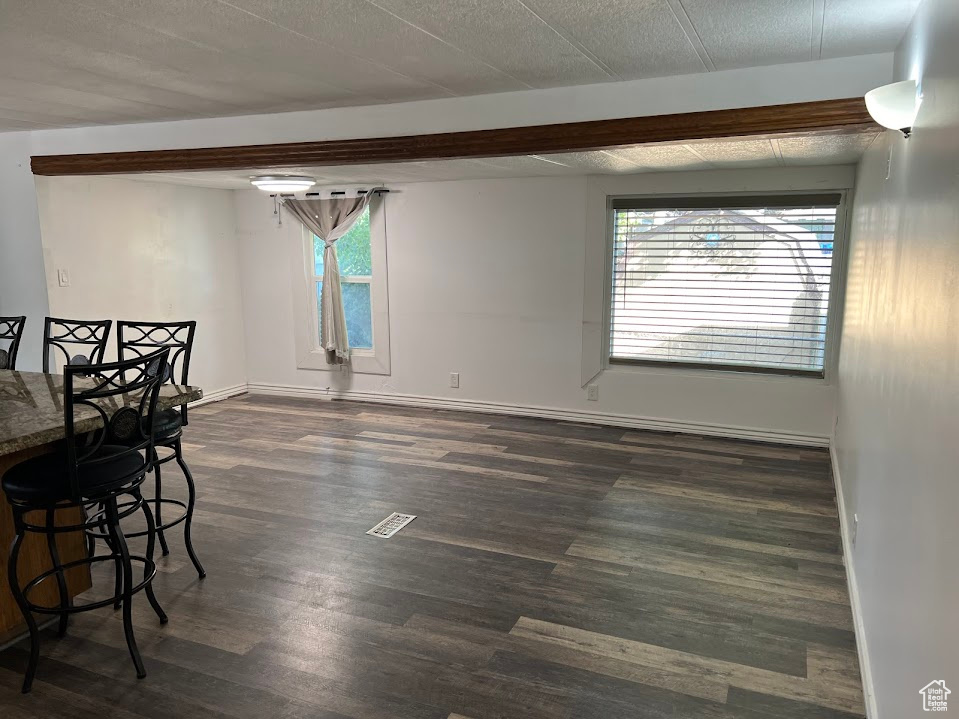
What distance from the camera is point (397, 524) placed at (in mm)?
3730

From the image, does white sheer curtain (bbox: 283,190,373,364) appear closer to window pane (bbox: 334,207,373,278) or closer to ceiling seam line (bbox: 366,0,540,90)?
window pane (bbox: 334,207,373,278)

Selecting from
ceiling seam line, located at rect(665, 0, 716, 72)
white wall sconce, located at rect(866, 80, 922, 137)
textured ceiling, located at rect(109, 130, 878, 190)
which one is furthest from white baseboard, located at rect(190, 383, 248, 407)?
white wall sconce, located at rect(866, 80, 922, 137)

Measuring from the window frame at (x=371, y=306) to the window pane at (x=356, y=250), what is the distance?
0.07m

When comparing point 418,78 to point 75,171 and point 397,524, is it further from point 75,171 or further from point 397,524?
point 75,171

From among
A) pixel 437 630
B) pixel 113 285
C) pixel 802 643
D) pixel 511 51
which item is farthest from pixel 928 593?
pixel 113 285

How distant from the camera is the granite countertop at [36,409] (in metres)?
2.24

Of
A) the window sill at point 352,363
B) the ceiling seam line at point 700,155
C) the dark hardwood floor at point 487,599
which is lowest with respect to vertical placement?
the dark hardwood floor at point 487,599

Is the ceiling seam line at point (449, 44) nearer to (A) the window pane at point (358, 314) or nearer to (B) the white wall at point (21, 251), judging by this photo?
(B) the white wall at point (21, 251)

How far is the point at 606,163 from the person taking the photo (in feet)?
15.3

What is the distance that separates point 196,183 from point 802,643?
568cm

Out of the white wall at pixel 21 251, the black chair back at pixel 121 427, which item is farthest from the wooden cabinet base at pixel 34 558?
the white wall at pixel 21 251

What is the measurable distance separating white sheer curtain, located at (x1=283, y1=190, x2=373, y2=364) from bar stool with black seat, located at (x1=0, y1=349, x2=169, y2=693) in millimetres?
3805

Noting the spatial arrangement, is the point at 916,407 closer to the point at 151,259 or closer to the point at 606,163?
the point at 606,163

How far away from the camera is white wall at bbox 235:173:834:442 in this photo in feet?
17.5
